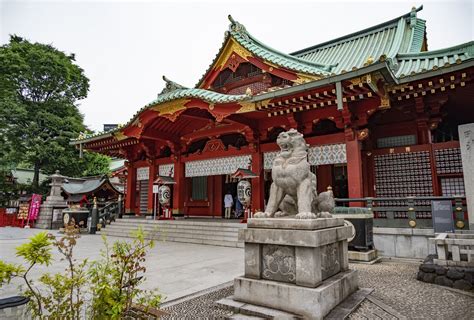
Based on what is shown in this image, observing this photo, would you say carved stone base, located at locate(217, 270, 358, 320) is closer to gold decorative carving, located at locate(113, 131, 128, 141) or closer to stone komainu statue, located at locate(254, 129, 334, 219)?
stone komainu statue, located at locate(254, 129, 334, 219)

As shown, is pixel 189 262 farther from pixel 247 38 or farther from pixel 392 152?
pixel 247 38

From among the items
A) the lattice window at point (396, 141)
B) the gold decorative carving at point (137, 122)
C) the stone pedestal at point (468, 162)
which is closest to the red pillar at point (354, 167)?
the lattice window at point (396, 141)

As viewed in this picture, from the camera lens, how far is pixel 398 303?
4012 mm

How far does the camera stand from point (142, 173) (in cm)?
1636

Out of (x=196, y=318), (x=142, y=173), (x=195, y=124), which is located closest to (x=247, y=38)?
(x=195, y=124)

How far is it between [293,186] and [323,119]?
7011 millimetres

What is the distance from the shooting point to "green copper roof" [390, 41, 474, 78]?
8602 mm

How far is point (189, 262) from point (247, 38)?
1038 cm

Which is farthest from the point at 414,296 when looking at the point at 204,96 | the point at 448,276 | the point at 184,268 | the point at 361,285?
the point at 204,96

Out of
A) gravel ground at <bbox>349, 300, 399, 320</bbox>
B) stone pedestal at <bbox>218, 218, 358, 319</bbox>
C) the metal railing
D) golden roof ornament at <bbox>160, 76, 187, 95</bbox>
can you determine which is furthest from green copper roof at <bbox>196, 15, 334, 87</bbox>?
gravel ground at <bbox>349, 300, 399, 320</bbox>

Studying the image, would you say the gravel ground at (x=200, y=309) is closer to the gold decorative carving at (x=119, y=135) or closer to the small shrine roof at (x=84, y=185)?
the gold decorative carving at (x=119, y=135)

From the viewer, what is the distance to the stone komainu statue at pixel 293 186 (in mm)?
4078

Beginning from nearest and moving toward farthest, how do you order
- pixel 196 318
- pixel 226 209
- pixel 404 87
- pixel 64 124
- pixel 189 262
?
1. pixel 196 318
2. pixel 189 262
3. pixel 404 87
4. pixel 226 209
5. pixel 64 124

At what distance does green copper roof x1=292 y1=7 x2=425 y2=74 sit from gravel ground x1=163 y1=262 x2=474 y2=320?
8.91m
